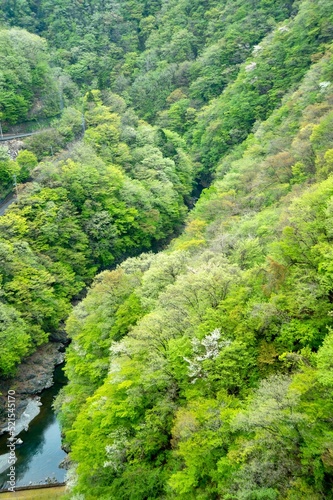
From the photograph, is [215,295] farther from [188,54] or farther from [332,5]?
[188,54]

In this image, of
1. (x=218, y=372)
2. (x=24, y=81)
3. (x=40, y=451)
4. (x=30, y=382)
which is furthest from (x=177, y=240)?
(x=24, y=81)

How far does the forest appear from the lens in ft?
57.4

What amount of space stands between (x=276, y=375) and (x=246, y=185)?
99.4ft

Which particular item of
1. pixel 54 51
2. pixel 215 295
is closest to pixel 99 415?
pixel 215 295

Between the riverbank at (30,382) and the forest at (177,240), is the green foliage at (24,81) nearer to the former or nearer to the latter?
→ the forest at (177,240)

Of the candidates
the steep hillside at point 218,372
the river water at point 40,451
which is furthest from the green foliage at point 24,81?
the river water at point 40,451

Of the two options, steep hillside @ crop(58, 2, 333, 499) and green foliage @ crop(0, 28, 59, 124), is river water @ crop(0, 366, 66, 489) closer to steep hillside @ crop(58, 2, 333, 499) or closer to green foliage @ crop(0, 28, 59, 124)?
steep hillside @ crop(58, 2, 333, 499)

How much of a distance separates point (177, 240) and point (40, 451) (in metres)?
24.7

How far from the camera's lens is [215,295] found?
75.0ft

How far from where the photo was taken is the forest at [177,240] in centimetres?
1748

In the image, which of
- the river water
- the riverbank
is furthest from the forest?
the river water

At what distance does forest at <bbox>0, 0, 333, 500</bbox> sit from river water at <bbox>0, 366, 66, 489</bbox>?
116 inches

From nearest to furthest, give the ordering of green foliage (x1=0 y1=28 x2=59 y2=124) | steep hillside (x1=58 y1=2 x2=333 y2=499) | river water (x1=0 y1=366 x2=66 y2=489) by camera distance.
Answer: steep hillside (x1=58 y1=2 x2=333 y2=499)
river water (x1=0 y1=366 x2=66 y2=489)
green foliage (x1=0 y1=28 x2=59 y2=124)

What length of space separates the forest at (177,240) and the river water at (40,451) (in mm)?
2953
